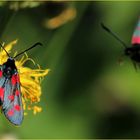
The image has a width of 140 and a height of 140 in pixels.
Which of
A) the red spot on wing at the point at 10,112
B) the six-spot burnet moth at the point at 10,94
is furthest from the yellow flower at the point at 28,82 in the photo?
the red spot on wing at the point at 10,112

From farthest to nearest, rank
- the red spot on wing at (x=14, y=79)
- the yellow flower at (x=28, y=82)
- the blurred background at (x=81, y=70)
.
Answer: the blurred background at (x=81, y=70)
the yellow flower at (x=28, y=82)
the red spot on wing at (x=14, y=79)

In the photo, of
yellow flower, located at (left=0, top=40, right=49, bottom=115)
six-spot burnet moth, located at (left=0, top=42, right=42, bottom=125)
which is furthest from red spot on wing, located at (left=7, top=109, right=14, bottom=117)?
yellow flower, located at (left=0, top=40, right=49, bottom=115)

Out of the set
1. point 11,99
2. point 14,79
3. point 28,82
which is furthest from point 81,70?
point 11,99

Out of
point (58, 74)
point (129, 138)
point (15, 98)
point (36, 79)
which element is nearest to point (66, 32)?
point (58, 74)

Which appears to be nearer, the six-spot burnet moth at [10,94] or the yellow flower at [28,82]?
the six-spot burnet moth at [10,94]

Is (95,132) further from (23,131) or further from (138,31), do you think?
(138,31)

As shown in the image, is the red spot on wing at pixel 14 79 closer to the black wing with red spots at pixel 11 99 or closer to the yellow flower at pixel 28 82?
the black wing with red spots at pixel 11 99
